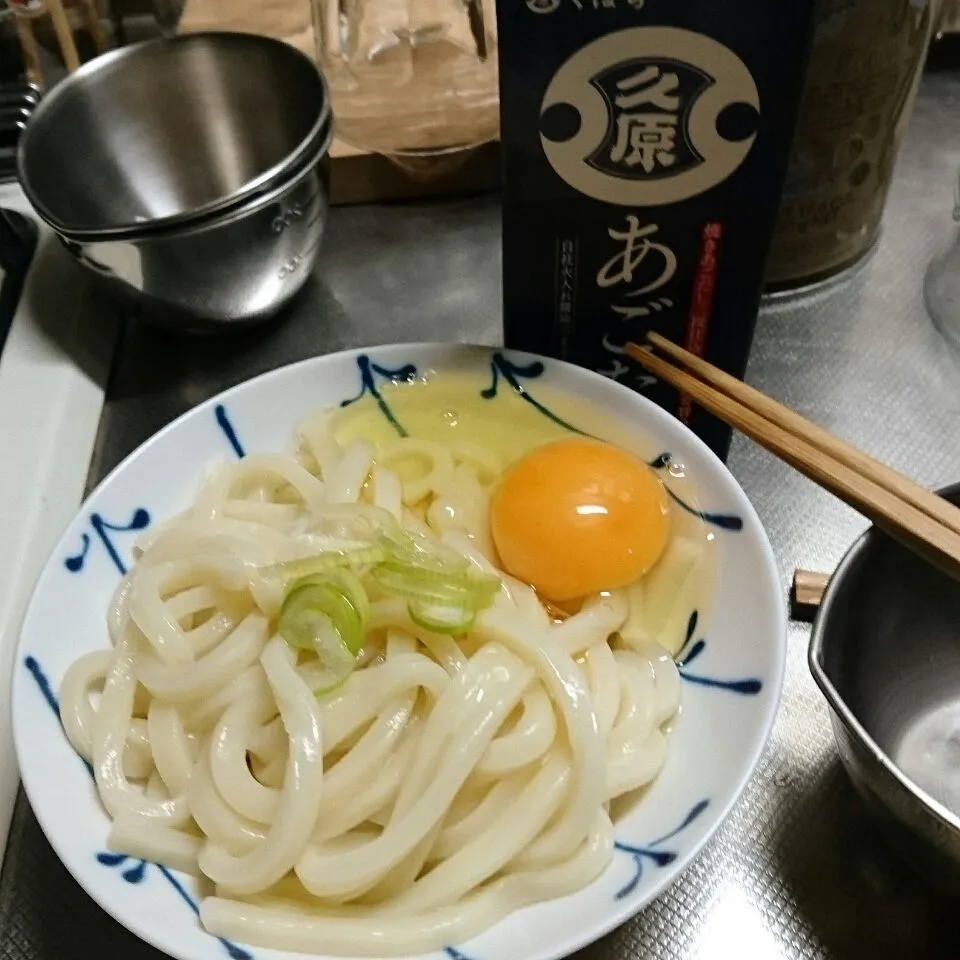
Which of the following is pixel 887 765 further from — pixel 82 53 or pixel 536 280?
pixel 82 53

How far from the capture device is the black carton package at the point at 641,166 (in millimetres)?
871

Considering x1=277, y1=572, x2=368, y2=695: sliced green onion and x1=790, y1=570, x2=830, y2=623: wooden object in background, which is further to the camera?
x1=790, y1=570, x2=830, y2=623: wooden object in background

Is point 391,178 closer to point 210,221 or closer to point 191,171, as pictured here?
point 191,171

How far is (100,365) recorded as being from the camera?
1444 mm

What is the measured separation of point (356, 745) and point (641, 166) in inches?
24.3

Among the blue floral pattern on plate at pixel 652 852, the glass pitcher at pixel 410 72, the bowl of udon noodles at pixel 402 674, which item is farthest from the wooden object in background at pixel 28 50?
the blue floral pattern on plate at pixel 652 852

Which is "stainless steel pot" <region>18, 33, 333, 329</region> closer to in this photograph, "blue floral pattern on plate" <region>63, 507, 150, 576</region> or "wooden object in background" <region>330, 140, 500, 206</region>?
"wooden object in background" <region>330, 140, 500, 206</region>

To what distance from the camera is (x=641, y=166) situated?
0.98 metres

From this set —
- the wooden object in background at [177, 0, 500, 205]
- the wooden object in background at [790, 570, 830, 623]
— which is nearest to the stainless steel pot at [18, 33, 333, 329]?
the wooden object in background at [177, 0, 500, 205]

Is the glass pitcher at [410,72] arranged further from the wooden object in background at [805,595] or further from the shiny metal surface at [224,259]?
the wooden object in background at [805,595]

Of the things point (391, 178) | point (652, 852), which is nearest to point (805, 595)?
point (652, 852)

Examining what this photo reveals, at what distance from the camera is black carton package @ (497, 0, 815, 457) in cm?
87

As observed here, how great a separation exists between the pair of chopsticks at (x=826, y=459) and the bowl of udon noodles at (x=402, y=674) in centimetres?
6

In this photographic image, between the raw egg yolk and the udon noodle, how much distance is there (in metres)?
0.03
